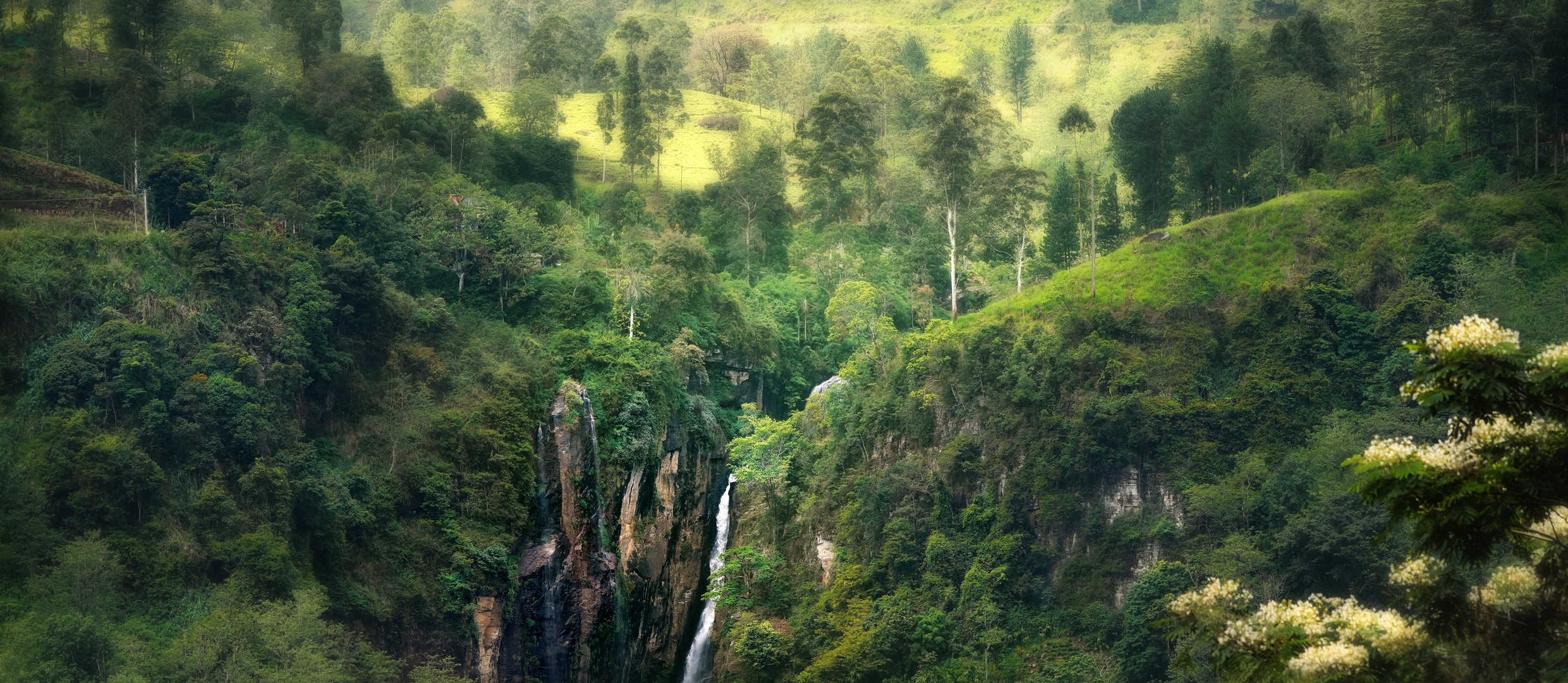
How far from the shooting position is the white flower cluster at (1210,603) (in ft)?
53.5

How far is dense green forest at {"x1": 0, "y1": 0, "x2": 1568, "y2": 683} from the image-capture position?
3741 centimetres

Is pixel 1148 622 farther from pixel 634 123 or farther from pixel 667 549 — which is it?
pixel 634 123

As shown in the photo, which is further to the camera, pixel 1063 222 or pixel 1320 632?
pixel 1063 222

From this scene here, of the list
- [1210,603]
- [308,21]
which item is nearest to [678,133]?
[308,21]

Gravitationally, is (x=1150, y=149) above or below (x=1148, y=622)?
above

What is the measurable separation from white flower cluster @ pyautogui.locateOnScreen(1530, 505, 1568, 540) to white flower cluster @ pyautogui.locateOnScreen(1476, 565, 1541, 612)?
1.68 ft

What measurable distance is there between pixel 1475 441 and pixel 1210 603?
14.8 feet

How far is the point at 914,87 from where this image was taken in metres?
78.3

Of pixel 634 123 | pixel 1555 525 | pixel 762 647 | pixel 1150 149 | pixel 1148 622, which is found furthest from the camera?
pixel 634 123

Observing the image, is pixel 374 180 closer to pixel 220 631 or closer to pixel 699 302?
pixel 699 302

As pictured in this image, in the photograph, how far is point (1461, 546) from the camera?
12.9 m

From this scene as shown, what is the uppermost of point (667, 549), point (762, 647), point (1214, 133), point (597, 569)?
point (1214, 133)

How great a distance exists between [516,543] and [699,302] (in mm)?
15187

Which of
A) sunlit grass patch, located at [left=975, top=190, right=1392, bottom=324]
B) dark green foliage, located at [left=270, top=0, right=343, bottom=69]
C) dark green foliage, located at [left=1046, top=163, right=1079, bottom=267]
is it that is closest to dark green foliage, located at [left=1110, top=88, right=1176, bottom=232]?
dark green foliage, located at [left=1046, top=163, right=1079, bottom=267]
